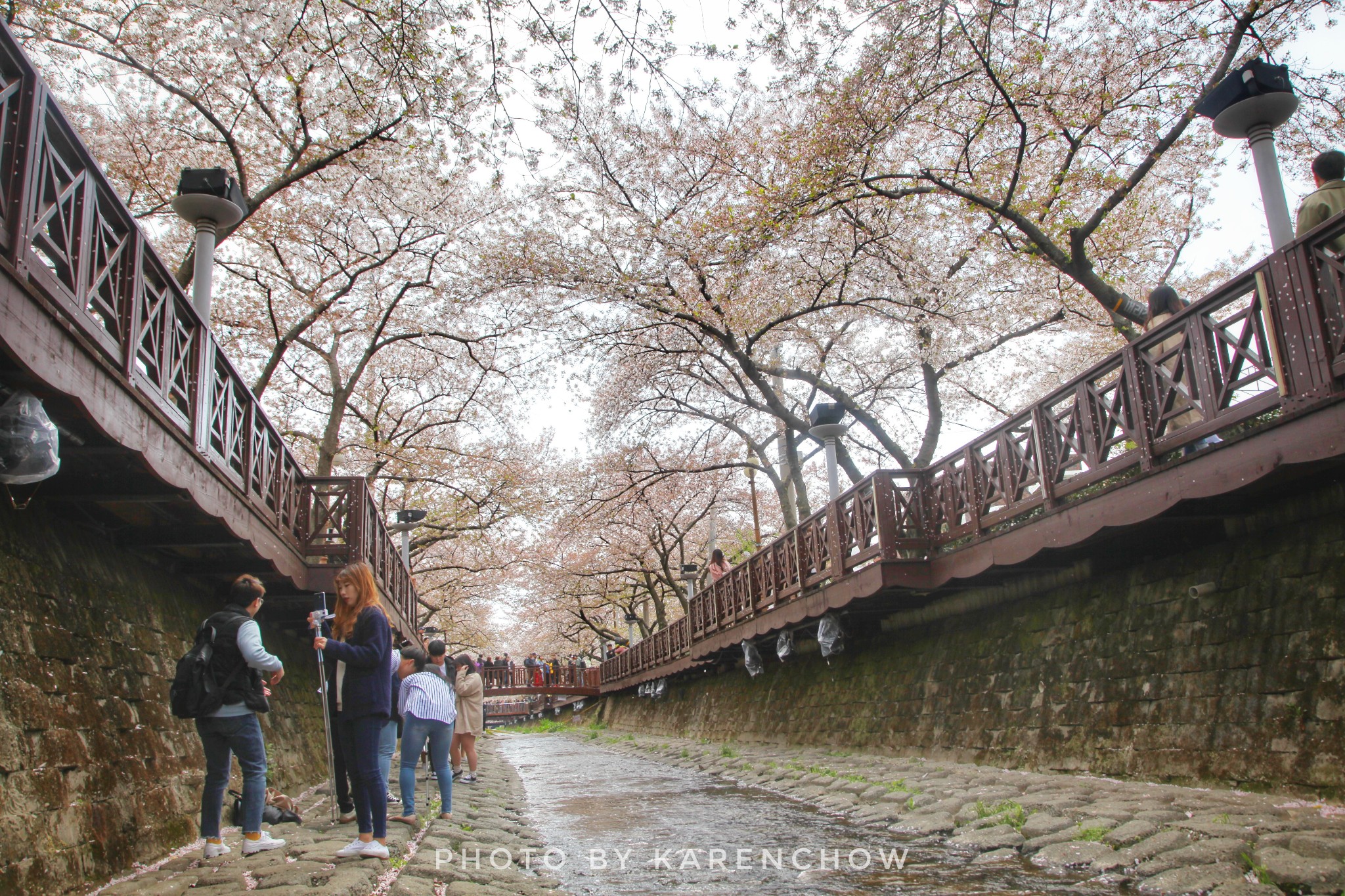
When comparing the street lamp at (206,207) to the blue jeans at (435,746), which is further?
the street lamp at (206,207)

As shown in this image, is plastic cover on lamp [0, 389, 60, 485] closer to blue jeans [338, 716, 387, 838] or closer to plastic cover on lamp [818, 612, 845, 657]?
blue jeans [338, 716, 387, 838]

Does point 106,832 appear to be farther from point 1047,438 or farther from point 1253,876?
point 1047,438

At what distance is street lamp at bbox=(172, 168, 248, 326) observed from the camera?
7789 mm

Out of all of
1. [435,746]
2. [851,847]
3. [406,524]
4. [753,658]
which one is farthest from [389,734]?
[406,524]

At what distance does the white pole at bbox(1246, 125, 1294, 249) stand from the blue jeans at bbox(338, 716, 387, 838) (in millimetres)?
6438

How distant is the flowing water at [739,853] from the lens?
4828 mm

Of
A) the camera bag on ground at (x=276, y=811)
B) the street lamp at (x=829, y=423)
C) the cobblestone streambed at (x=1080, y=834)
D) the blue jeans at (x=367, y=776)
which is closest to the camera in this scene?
the cobblestone streambed at (x=1080, y=834)

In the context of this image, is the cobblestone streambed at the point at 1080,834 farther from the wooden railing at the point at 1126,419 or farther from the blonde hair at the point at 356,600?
the blonde hair at the point at 356,600

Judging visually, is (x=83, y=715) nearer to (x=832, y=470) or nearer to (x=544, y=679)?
(x=832, y=470)

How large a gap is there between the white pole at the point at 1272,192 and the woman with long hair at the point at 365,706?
6236mm

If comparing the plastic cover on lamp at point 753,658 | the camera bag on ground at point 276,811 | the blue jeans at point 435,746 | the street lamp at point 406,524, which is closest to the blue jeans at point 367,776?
the blue jeans at point 435,746

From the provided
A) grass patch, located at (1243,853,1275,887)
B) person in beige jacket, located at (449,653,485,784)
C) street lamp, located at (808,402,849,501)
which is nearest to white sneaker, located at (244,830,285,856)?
person in beige jacket, located at (449,653,485,784)

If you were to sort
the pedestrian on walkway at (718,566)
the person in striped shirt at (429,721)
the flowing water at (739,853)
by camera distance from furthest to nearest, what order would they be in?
1. the pedestrian on walkway at (718,566)
2. the person in striped shirt at (429,721)
3. the flowing water at (739,853)

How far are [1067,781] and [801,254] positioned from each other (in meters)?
9.30
